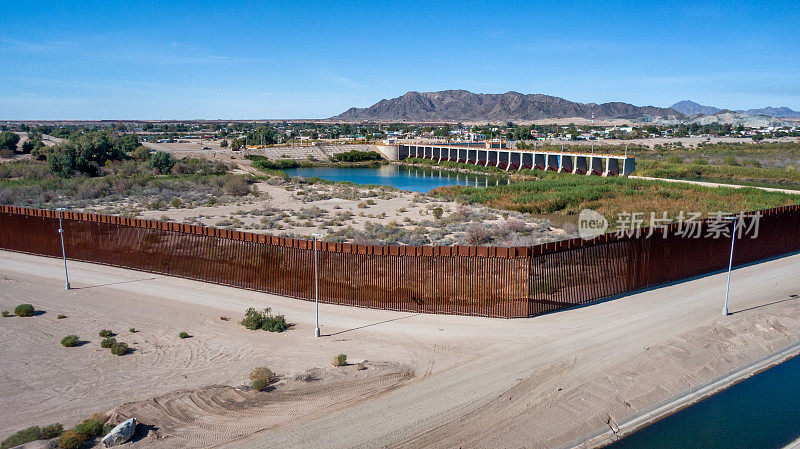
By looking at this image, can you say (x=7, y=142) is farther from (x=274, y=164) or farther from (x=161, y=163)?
(x=274, y=164)

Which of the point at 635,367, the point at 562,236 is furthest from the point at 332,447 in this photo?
the point at 562,236

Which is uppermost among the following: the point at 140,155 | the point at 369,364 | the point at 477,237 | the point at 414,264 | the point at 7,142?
the point at 7,142

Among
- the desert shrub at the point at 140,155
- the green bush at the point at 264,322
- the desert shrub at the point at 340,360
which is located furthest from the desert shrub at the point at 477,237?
the desert shrub at the point at 140,155

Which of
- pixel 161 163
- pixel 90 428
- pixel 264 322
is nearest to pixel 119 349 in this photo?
pixel 264 322

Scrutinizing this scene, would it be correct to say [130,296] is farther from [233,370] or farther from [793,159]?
[793,159]

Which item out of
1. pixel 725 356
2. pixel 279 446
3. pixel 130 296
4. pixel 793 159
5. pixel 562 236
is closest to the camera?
pixel 279 446
